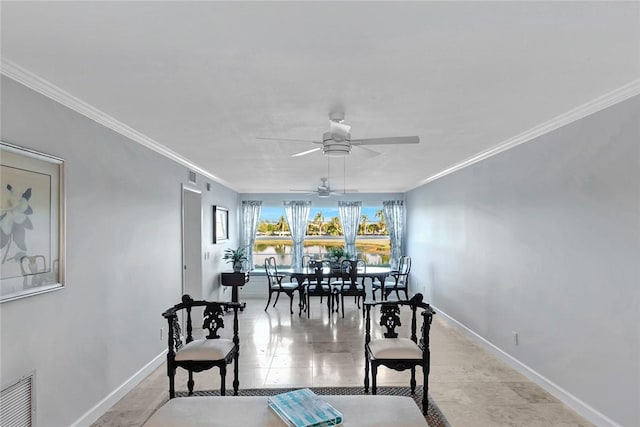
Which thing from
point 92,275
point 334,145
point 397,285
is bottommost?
point 397,285

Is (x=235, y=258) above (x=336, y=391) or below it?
above

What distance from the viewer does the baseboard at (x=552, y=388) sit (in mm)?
2766

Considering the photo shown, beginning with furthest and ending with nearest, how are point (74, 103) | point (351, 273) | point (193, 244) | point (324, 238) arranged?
1. point (324, 238)
2. point (351, 273)
3. point (193, 244)
4. point (74, 103)

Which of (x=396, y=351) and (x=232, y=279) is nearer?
(x=396, y=351)

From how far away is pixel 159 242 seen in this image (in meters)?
4.21

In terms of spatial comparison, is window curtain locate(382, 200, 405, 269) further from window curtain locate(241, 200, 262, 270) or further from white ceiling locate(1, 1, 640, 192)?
white ceiling locate(1, 1, 640, 192)

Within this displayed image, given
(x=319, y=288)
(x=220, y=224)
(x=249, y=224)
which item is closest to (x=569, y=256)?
(x=319, y=288)

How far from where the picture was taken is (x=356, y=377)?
376 cm

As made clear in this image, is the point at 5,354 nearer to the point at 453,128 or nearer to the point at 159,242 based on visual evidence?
the point at 159,242

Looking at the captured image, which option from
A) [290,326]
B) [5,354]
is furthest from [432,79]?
[290,326]

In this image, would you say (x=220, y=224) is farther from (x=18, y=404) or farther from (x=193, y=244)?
(x=18, y=404)

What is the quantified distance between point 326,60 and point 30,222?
6.42 ft

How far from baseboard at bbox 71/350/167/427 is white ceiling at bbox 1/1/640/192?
7.39ft

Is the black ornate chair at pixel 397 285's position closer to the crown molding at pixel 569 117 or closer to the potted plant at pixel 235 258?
the potted plant at pixel 235 258
